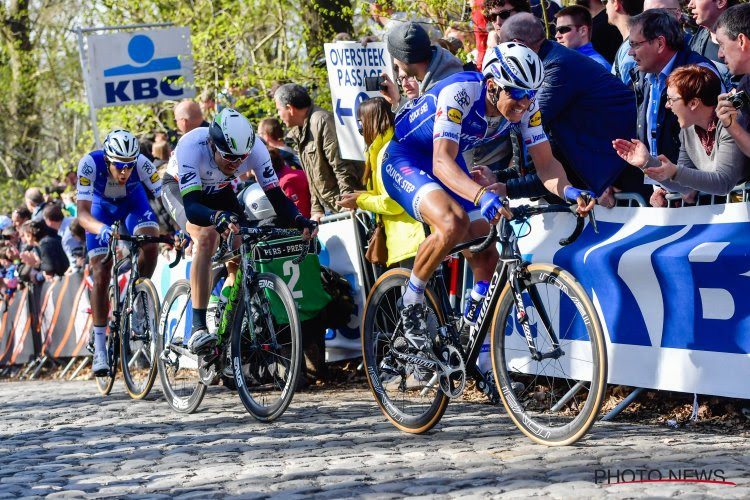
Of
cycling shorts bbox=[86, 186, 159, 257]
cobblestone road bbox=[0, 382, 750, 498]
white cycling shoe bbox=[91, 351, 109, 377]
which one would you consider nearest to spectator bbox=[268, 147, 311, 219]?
cycling shorts bbox=[86, 186, 159, 257]

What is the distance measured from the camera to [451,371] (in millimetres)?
6637

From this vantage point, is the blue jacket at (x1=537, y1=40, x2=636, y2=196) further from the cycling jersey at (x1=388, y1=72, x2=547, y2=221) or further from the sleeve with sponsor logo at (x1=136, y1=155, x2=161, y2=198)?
the sleeve with sponsor logo at (x1=136, y1=155, x2=161, y2=198)

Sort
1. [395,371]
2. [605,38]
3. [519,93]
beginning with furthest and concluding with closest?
[605,38] → [395,371] → [519,93]

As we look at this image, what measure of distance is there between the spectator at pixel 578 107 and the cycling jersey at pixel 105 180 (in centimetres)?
447

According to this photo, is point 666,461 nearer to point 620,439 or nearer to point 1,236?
point 620,439

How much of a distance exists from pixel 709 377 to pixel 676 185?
3.61 ft

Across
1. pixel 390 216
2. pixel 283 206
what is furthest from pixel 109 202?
pixel 390 216

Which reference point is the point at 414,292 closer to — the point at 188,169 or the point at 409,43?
the point at 409,43

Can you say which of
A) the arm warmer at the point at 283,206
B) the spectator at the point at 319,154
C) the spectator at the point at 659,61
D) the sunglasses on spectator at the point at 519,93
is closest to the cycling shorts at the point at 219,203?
the arm warmer at the point at 283,206

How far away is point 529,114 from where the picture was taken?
6.66 m

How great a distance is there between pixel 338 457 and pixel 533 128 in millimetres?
2156

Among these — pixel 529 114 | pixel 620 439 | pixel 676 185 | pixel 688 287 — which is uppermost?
pixel 529 114

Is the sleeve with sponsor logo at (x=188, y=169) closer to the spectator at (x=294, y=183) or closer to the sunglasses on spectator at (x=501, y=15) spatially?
the sunglasses on spectator at (x=501, y=15)

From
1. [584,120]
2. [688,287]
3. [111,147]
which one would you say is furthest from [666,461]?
[111,147]
